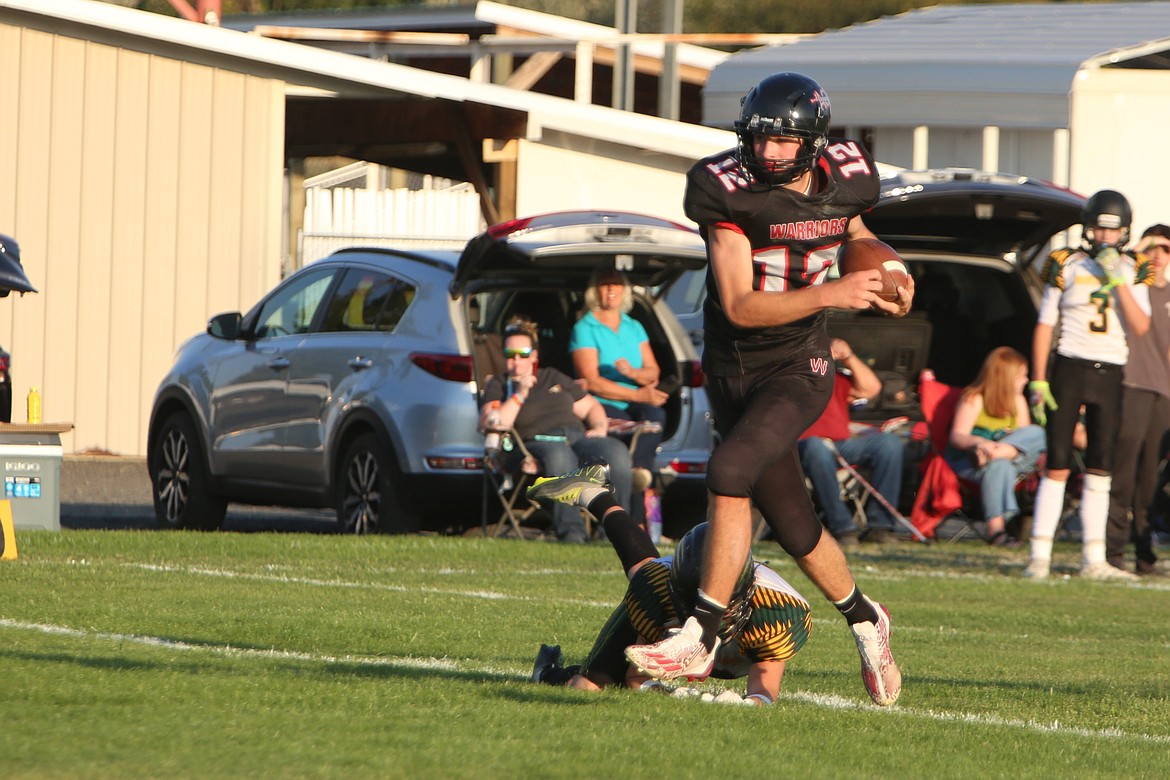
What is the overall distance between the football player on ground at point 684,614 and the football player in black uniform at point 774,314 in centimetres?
16

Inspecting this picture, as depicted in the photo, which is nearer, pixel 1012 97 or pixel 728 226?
pixel 728 226

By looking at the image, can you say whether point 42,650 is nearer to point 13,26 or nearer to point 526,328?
point 526,328

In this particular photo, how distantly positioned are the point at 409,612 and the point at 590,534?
4.62 m

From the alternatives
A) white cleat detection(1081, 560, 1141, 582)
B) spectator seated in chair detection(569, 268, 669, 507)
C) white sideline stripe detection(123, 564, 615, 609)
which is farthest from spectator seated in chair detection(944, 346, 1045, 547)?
white sideline stripe detection(123, 564, 615, 609)

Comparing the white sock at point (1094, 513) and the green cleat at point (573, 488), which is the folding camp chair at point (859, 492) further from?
the green cleat at point (573, 488)

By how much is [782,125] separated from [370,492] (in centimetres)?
683

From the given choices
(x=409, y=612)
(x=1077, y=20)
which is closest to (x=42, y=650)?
(x=409, y=612)

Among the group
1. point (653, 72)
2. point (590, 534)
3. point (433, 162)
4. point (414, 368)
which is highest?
point (653, 72)

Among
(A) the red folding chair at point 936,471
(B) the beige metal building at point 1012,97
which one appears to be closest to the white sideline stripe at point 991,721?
(A) the red folding chair at point 936,471

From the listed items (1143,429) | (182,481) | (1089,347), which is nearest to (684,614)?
(1089,347)

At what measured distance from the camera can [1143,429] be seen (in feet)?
39.8

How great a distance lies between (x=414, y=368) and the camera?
40.1ft

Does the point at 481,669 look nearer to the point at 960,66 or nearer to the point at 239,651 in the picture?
the point at 239,651

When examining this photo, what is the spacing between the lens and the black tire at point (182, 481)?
13898 millimetres
